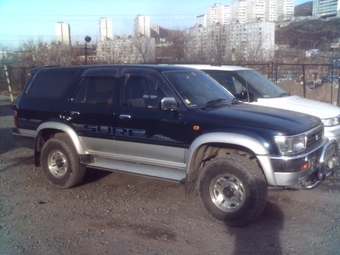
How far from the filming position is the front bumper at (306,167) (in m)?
4.69

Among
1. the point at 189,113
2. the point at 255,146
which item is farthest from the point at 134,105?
the point at 255,146

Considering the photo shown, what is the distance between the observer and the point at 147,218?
5.29 meters

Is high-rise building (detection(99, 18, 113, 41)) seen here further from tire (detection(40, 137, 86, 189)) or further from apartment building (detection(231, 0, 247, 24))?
tire (detection(40, 137, 86, 189))

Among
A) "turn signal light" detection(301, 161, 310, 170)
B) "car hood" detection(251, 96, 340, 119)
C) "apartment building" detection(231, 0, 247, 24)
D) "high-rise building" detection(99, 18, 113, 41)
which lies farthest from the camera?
"apartment building" detection(231, 0, 247, 24)

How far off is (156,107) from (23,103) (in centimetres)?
274

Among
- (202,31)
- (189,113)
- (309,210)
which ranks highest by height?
(202,31)

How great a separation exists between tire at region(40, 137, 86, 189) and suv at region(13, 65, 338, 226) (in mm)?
17

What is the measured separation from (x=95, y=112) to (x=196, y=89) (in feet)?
5.08

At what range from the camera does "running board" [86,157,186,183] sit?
17.8 feet

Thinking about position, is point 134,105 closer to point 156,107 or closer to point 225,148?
point 156,107

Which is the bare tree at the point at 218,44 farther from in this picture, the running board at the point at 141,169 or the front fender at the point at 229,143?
the front fender at the point at 229,143

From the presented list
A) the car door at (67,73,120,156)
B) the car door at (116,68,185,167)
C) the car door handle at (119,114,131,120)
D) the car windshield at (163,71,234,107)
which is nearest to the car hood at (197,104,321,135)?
the car windshield at (163,71,234,107)

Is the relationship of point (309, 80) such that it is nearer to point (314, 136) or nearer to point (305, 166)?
point (314, 136)

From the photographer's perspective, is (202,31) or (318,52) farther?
(202,31)
